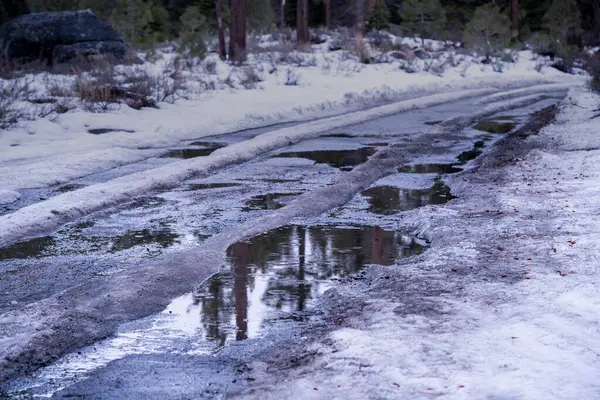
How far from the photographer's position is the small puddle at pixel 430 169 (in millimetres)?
9641

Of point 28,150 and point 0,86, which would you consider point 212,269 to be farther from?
point 0,86

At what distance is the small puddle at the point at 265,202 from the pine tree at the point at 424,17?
3364 cm

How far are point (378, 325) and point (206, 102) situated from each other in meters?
14.5

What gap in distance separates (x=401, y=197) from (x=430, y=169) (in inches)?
72.7

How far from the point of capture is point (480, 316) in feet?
14.0

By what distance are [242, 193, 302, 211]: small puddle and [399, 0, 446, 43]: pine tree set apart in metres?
33.6

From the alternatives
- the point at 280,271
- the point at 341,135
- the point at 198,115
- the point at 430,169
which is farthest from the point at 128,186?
the point at 198,115

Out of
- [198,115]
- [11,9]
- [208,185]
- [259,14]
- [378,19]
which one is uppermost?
[11,9]

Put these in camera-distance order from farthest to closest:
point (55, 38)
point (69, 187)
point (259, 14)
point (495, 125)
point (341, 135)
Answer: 1. point (259, 14)
2. point (55, 38)
3. point (495, 125)
4. point (341, 135)
5. point (69, 187)

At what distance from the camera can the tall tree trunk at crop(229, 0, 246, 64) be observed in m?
27.0

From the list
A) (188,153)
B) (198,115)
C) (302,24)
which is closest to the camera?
(188,153)

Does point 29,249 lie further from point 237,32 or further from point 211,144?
point 237,32

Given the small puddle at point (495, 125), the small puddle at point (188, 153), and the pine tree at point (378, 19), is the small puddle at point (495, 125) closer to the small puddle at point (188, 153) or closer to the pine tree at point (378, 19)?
the small puddle at point (188, 153)

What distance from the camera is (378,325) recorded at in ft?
13.6
